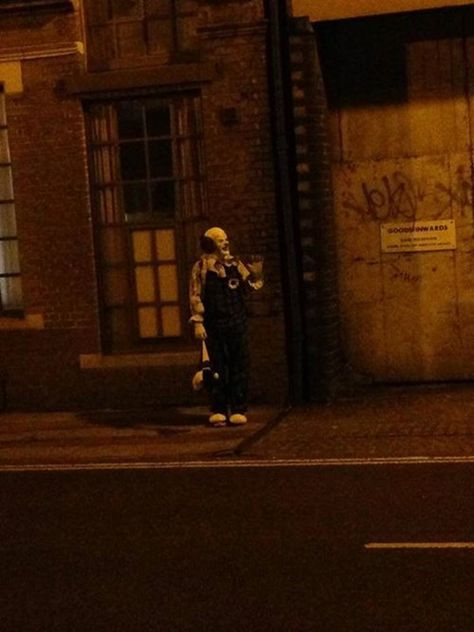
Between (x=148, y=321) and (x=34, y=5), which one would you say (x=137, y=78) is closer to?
(x=34, y=5)

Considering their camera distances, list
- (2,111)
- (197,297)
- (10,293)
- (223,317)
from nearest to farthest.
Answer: (197,297) → (223,317) → (2,111) → (10,293)

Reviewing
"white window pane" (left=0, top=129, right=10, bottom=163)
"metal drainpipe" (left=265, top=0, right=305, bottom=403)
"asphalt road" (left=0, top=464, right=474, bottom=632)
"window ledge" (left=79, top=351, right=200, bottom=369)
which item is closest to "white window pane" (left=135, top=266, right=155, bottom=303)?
"window ledge" (left=79, top=351, right=200, bottom=369)

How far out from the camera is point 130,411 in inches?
516

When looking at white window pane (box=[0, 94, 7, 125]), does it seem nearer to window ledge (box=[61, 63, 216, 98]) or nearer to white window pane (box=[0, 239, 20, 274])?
window ledge (box=[61, 63, 216, 98])

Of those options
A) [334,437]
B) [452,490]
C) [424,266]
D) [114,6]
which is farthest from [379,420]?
[114,6]

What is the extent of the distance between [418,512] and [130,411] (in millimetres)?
→ 5920

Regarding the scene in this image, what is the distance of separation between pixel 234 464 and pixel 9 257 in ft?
16.4

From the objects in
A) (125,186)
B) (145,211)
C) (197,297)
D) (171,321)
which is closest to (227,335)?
(197,297)

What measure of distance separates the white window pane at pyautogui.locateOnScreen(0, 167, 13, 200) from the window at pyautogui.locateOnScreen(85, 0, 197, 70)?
1.57 m

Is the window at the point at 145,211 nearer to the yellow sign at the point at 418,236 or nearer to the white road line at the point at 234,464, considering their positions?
the yellow sign at the point at 418,236

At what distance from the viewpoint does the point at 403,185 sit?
43.3 ft

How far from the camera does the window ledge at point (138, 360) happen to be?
13.1 meters

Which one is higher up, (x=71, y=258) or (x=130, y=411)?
(x=71, y=258)

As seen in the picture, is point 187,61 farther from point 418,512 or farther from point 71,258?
point 418,512
